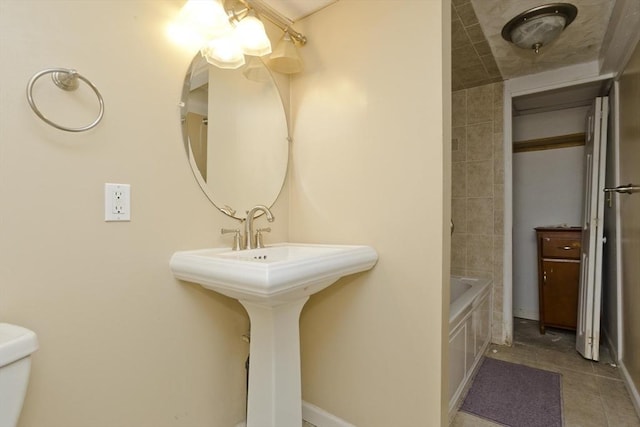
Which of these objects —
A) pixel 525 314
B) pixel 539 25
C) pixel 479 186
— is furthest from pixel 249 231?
pixel 525 314

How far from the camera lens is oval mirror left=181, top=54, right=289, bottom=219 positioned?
1288 millimetres

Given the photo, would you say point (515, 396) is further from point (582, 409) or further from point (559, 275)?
point (559, 275)

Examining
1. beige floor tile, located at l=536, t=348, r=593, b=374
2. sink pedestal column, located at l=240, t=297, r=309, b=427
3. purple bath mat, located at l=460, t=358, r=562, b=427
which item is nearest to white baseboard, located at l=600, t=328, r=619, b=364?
beige floor tile, located at l=536, t=348, r=593, b=374

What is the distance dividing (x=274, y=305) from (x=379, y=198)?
62cm

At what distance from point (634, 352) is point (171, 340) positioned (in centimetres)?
236

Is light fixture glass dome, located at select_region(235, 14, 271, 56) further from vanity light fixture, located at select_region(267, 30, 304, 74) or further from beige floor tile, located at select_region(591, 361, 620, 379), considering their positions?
beige floor tile, located at select_region(591, 361, 620, 379)

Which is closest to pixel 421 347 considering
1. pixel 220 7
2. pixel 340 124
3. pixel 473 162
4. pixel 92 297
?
pixel 340 124

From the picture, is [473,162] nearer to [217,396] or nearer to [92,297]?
[217,396]

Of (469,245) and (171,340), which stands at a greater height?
(469,245)

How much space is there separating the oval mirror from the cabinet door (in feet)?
8.19

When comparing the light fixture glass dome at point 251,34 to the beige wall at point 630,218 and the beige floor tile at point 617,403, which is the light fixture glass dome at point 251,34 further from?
the beige floor tile at point 617,403

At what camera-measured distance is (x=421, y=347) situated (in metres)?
1.24

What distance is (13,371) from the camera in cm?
70

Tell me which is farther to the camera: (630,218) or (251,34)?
(630,218)
